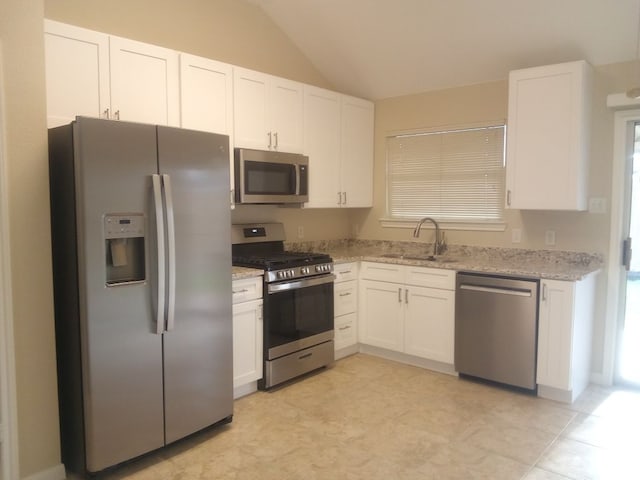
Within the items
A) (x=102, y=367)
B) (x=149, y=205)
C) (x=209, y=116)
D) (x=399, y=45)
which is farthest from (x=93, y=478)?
(x=399, y=45)

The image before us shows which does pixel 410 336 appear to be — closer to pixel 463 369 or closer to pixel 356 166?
pixel 463 369

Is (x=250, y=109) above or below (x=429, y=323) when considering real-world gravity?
above

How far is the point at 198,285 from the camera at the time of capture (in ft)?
9.34

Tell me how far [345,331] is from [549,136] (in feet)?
7.47

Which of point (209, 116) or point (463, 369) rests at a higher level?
point (209, 116)

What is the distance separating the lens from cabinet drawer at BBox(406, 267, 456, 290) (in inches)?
154

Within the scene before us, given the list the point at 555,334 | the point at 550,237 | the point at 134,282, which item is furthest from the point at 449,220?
the point at 134,282

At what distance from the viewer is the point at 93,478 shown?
8.22ft

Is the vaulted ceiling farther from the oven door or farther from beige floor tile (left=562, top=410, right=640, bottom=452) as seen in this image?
beige floor tile (left=562, top=410, right=640, bottom=452)

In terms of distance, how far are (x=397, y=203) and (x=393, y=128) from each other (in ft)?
2.44

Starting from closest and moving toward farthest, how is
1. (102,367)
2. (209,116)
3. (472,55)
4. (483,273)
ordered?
(102,367) → (209,116) → (483,273) → (472,55)

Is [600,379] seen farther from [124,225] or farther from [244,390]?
[124,225]

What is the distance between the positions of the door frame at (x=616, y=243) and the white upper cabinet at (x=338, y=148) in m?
2.15

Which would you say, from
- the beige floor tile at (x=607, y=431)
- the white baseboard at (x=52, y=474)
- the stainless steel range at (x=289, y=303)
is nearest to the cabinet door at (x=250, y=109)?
the stainless steel range at (x=289, y=303)
